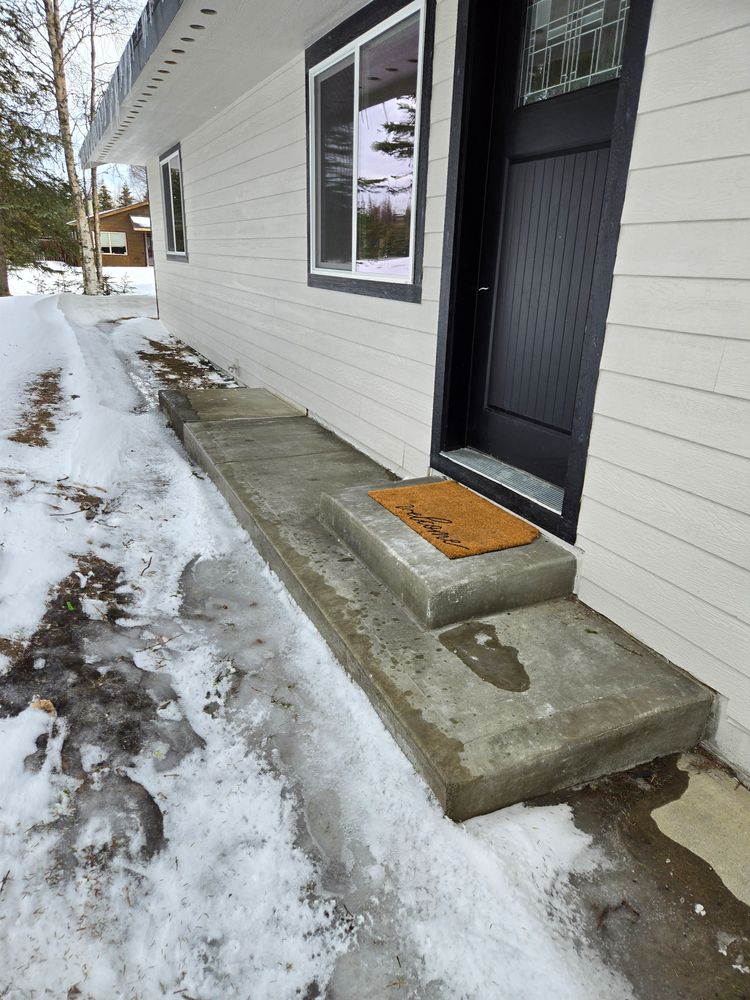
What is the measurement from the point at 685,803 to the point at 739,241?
4.98ft

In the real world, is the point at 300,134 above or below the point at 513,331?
above

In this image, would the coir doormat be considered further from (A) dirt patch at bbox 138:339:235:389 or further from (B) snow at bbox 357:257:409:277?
(A) dirt patch at bbox 138:339:235:389

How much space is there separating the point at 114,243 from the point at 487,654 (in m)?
36.5

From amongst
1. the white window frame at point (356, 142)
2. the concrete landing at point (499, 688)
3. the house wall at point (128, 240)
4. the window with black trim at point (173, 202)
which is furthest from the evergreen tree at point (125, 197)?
the concrete landing at point (499, 688)

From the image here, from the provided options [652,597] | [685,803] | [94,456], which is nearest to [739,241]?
[652,597]

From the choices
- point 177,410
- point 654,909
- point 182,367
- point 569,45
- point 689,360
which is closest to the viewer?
point 654,909

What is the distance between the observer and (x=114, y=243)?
3250 cm

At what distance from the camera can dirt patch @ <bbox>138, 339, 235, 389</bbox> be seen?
673 cm

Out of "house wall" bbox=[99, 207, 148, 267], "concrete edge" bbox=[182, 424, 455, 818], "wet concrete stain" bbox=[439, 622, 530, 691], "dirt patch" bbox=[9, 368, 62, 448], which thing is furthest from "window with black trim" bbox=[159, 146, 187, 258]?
"house wall" bbox=[99, 207, 148, 267]

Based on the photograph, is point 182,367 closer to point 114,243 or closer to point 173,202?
point 173,202

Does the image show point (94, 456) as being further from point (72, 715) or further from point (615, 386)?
point (615, 386)

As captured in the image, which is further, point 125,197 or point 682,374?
point 125,197

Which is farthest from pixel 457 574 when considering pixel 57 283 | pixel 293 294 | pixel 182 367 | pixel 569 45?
pixel 57 283

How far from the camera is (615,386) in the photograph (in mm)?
2053
